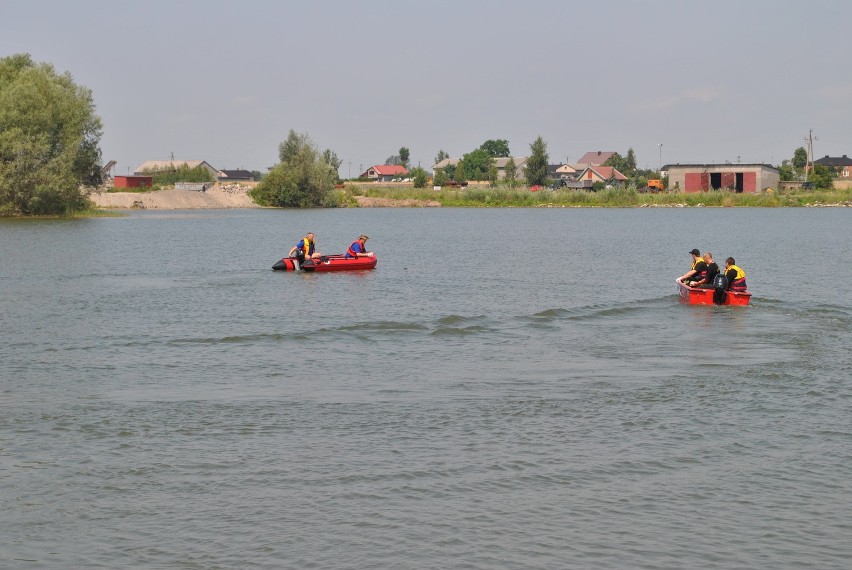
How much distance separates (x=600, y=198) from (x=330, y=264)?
4134 inches

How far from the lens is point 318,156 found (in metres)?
128

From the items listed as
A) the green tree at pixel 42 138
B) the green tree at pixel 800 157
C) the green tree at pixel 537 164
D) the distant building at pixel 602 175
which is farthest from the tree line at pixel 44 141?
the green tree at pixel 800 157

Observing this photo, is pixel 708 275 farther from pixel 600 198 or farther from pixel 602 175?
pixel 602 175

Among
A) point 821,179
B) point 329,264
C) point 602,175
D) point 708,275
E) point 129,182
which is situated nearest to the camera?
point 708,275

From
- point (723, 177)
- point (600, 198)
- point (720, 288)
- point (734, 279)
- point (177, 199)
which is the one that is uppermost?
point (723, 177)

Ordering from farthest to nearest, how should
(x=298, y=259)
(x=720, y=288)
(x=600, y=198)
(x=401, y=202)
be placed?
(x=401, y=202) < (x=600, y=198) < (x=298, y=259) < (x=720, y=288)

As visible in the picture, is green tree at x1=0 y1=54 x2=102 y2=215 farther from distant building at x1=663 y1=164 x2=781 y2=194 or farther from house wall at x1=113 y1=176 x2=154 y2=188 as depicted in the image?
distant building at x1=663 y1=164 x2=781 y2=194

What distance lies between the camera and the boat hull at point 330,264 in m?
40.1

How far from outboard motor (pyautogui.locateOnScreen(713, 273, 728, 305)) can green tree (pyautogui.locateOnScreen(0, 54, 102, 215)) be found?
2424 inches

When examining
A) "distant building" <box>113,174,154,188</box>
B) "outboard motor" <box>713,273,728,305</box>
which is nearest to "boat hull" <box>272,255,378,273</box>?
"outboard motor" <box>713,273,728,305</box>

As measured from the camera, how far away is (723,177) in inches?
5723

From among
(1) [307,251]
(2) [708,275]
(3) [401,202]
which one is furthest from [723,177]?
(2) [708,275]

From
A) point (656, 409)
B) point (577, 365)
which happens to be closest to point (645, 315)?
point (577, 365)

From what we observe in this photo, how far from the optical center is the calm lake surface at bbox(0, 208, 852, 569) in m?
11.4
